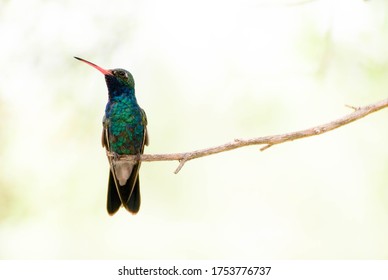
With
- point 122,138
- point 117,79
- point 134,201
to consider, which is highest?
point 117,79

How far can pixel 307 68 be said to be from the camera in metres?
3.35

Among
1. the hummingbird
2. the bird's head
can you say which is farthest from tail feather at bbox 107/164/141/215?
the bird's head

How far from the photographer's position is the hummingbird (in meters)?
3.18

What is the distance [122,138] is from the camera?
3.18 meters

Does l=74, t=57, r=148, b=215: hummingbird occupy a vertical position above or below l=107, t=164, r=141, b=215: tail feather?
above

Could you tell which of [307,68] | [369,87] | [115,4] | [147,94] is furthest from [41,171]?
[369,87]

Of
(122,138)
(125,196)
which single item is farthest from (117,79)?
(125,196)

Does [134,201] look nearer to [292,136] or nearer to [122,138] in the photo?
[122,138]

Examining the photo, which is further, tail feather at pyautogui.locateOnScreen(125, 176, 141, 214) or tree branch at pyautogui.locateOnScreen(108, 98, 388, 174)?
tail feather at pyautogui.locateOnScreen(125, 176, 141, 214)

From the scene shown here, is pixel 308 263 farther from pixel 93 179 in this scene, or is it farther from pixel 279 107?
pixel 93 179

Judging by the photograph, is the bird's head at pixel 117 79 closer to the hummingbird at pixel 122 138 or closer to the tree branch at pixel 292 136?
the hummingbird at pixel 122 138

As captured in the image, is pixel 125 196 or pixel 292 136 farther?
pixel 125 196

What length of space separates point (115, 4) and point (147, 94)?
0.62 meters

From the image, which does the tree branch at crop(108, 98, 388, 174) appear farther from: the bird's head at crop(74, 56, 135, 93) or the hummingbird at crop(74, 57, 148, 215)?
the bird's head at crop(74, 56, 135, 93)
